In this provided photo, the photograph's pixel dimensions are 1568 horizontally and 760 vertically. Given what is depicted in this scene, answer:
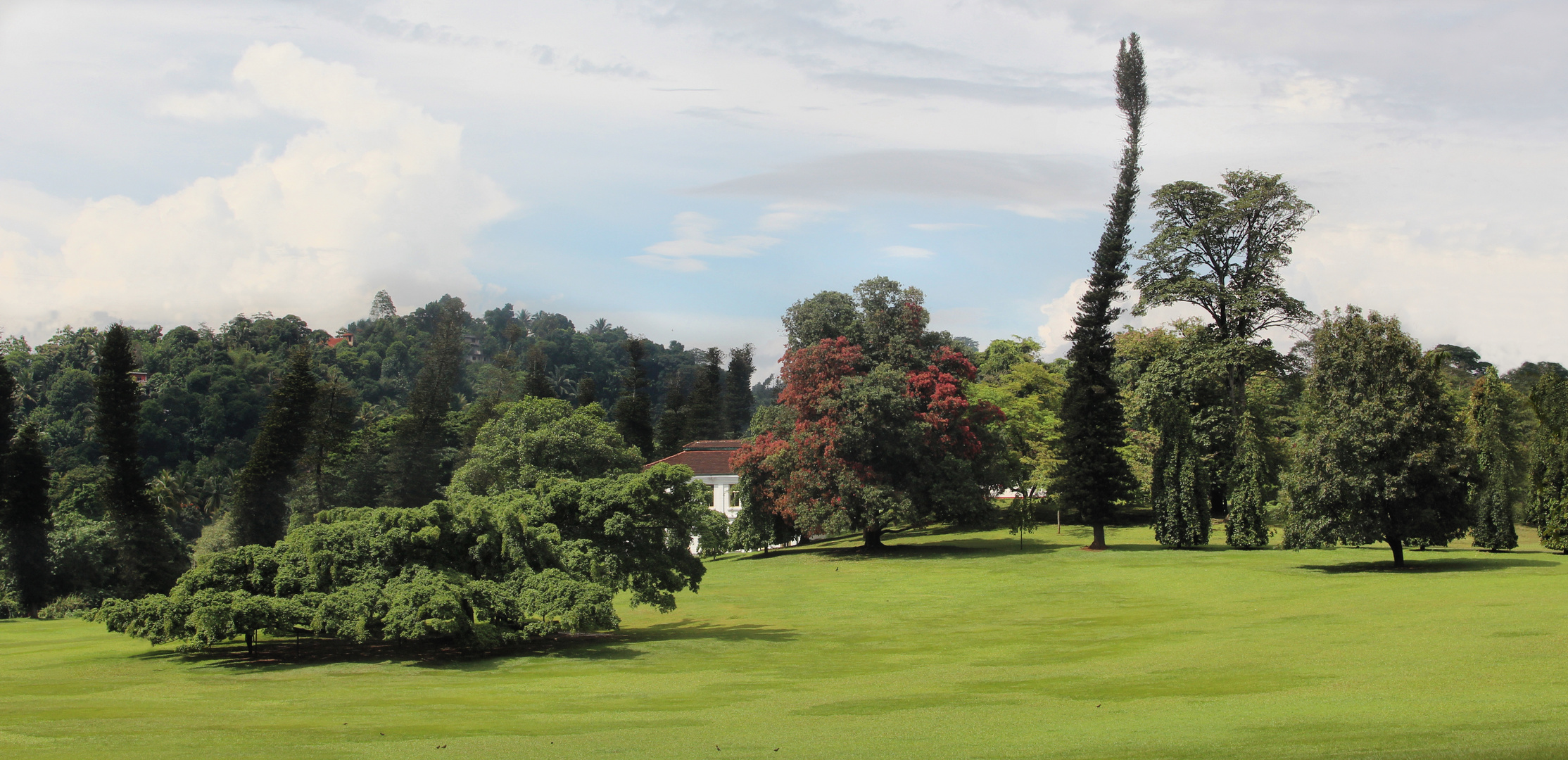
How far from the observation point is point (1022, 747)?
11.3 meters

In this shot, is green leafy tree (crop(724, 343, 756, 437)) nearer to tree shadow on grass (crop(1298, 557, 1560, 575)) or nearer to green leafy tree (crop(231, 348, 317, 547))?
green leafy tree (crop(231, 348, 317, 547))

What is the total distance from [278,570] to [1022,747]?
16527 mm

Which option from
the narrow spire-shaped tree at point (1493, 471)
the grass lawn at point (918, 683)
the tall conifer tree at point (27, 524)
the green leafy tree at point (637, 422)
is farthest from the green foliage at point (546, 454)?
the narrow spire-shaped tree at point (1493, 471)

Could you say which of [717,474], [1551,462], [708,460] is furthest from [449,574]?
[708,460]

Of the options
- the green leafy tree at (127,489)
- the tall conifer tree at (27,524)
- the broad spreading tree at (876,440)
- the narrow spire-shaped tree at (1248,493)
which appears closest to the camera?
the narrow spire-shaped tree at (1248,493)

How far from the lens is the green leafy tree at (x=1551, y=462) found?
113 feet

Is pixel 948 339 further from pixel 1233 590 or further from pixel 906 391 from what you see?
pixel 1233 590

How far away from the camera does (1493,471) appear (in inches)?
1479

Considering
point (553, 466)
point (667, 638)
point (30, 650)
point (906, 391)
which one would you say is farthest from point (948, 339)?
point (30, 650)

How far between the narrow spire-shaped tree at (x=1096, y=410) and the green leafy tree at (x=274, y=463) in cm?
4066

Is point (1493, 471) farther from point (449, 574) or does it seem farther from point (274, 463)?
point (274, 463)

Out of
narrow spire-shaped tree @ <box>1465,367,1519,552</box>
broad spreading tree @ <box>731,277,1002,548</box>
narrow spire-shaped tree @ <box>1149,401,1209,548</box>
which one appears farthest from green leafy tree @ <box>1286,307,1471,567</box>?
broad spreading tree @ <box>731,277,1002,548</box>

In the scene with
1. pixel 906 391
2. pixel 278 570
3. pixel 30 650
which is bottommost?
pixel 30 650

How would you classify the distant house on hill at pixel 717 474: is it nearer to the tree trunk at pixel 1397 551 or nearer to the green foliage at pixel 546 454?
the green foliage at pixel 546 454
